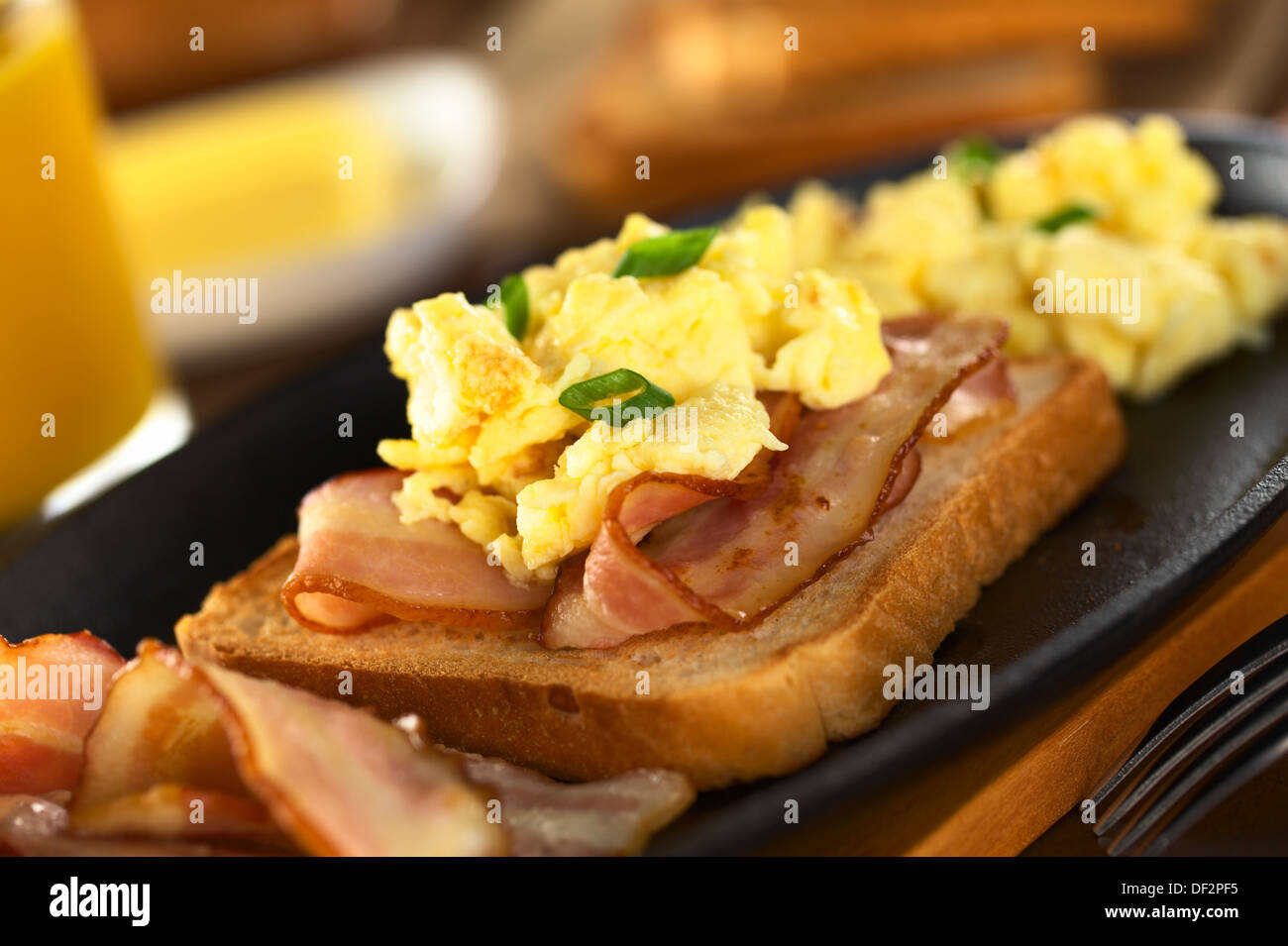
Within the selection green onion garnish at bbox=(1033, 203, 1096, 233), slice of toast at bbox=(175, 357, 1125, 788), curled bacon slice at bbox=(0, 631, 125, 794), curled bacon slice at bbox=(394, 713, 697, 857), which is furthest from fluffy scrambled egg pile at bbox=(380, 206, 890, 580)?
green onion garnish at bbox=(1033, 203, 1096, 233)

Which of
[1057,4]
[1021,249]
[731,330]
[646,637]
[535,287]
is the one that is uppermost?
[1057,4]

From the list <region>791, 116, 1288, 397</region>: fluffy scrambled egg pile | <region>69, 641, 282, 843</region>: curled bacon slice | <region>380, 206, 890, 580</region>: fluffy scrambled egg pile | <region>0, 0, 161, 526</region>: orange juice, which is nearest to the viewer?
<region>69, 641, 282, 843</region>: curled bacon slice

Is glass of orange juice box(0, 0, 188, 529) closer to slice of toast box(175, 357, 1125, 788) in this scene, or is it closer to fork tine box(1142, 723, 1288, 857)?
slice of toast box(175, 357, 1125, 788)

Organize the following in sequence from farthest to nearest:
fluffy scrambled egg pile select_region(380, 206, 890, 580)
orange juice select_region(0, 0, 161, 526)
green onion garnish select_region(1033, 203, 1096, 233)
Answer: orange juice select_region(0, 0, 161, 526), green onion garnish select_region(1033, 203, 1096, 233), fluffy scrambled egg pile select_region(380, 206, 890, 580)

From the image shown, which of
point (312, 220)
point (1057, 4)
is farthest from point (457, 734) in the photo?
point (1057, 4)

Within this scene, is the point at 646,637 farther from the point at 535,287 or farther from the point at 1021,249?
the point at 1021,249

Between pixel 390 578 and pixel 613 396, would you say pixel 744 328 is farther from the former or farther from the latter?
pixel 390 578

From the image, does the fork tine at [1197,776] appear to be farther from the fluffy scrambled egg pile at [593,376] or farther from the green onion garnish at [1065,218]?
the green onion garnish at [1065,218]
